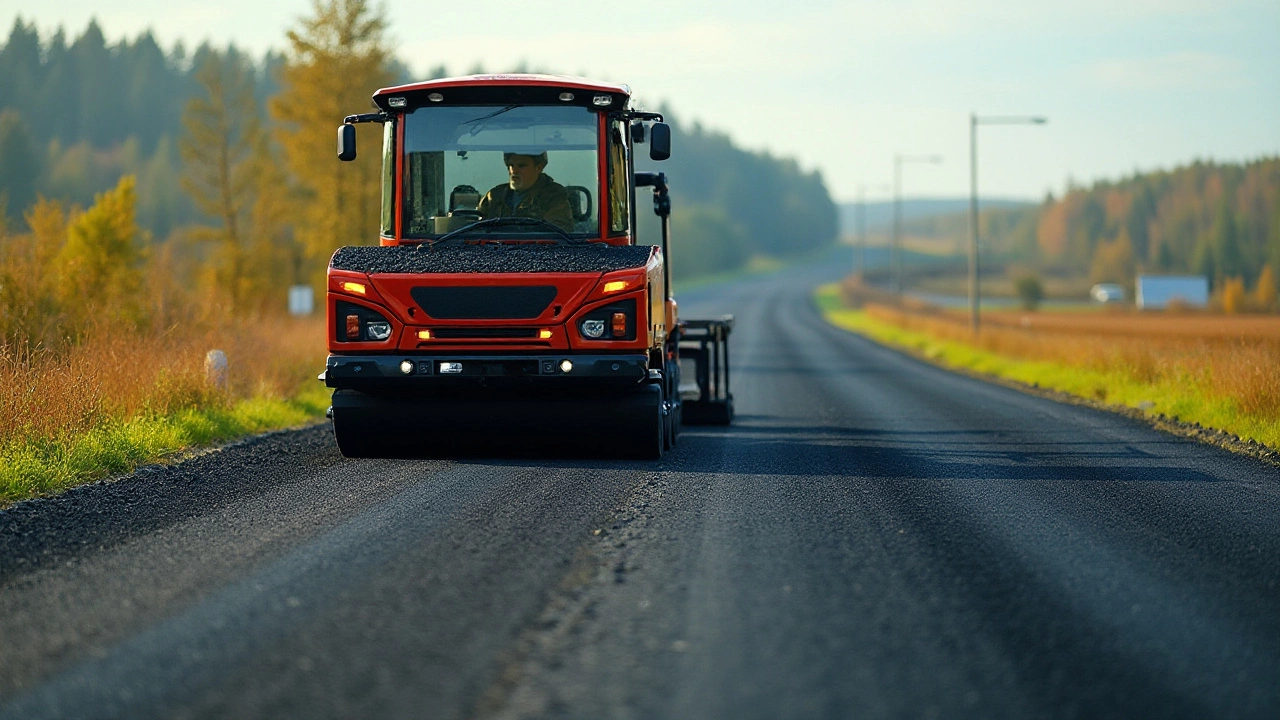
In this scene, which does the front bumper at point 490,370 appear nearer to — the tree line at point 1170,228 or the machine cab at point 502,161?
the machine cab at point 502,161

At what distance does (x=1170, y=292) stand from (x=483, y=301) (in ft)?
281

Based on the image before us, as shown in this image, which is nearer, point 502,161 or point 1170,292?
point 502,161

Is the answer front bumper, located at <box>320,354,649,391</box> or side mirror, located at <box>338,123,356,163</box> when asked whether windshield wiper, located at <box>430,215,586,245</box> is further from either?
front bumper, located at <box>320,354,649,391</box>

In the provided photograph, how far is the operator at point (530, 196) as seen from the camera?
37.2 ft

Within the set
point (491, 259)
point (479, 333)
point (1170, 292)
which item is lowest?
point (479, 333)

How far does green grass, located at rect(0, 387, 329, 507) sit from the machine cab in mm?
2734

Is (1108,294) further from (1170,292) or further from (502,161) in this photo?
(502,161)

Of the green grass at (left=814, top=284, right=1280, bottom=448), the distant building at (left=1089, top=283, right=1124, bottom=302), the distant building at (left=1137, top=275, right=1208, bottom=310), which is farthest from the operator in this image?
the distant building at (left=1089, top=283, right=1124, bottom=302)

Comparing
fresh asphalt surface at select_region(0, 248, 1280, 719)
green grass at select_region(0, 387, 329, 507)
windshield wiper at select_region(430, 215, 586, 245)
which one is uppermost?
windshield wiper at select_region(430, 215, 586, 245)

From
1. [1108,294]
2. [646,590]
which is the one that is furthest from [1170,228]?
[646,590]

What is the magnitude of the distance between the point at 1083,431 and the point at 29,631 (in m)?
12.1

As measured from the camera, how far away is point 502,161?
37.2ft

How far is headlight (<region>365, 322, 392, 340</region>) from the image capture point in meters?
10.6

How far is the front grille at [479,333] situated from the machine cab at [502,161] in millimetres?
1023
